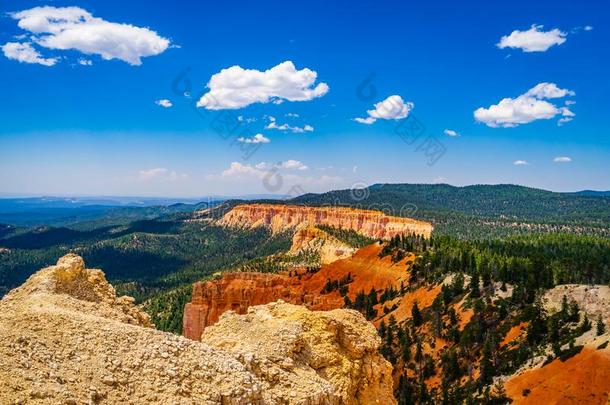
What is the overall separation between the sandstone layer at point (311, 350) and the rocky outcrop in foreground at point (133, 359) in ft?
0.17

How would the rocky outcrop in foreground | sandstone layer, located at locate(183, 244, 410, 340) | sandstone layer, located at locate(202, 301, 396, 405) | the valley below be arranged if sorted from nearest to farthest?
the rocky outcrop in foreground, the valley below, sandstone layer, located at locate(202, 301, 396, 405), sandstone layer, located at locate(183, 244, 410, 340)

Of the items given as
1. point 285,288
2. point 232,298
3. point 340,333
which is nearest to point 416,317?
point 285,288

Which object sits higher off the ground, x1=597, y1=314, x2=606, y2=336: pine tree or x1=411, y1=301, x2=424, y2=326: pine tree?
x1=597, y1=314, x2=606, y2=336: pine tree

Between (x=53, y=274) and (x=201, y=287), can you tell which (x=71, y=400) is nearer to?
(x=53, y=274)

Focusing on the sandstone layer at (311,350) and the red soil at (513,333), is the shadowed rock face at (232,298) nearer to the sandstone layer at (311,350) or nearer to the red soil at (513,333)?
the red soil at (513,333)

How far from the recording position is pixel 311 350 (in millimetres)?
19766

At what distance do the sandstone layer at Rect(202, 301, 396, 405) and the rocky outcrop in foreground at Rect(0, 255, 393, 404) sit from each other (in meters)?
0.05

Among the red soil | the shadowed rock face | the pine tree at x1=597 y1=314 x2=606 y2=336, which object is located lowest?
the shadowed rock face

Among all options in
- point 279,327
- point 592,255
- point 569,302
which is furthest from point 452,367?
point 592,255

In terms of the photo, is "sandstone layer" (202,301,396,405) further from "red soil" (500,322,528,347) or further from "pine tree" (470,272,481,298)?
"pine tree" (470,272,481,298)

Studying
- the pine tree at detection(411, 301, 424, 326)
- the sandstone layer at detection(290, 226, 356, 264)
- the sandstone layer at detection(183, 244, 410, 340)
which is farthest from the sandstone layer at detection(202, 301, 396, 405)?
the sandstone layer at detection(290, 226, 356, 264)

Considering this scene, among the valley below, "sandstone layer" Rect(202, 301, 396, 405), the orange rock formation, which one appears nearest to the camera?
the valley below

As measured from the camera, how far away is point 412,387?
63.2 m

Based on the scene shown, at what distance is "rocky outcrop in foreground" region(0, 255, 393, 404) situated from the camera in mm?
11930
